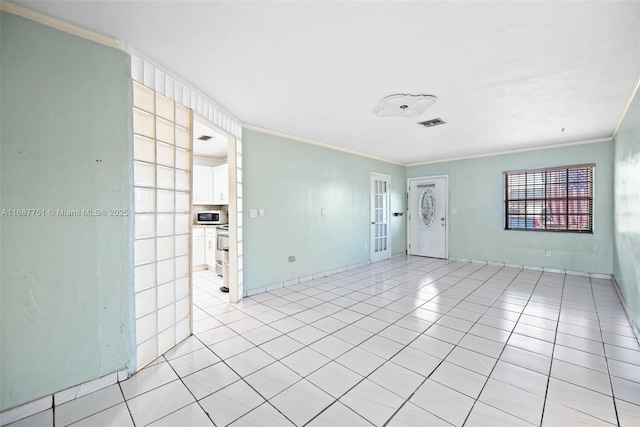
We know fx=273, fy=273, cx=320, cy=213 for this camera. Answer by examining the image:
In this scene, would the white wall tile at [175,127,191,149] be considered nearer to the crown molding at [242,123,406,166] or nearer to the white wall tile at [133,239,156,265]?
the white wall tile at [133,239,156,265]

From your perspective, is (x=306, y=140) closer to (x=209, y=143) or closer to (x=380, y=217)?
(x=209, y=143)

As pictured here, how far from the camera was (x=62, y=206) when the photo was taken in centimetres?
179

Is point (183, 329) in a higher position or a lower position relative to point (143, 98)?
lower

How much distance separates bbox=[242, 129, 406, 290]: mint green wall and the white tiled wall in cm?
131

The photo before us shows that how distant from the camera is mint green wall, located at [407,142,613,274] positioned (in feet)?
15.5

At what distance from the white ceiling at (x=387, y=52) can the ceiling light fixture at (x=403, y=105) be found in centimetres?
10

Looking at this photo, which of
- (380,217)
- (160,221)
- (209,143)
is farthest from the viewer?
(380,217)

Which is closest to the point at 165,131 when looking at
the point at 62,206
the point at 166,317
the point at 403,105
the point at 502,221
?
the point at 62,206

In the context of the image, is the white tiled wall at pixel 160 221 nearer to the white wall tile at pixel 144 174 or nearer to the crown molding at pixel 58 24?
the white wall tile at pixel 144 174

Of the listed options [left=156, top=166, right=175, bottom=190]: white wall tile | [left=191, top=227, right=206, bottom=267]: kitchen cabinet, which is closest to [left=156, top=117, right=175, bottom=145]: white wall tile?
[left=156, top=166, right=175, bottom=190]: white wall tile

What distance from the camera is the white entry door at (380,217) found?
627cm

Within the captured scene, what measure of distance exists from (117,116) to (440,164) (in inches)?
255

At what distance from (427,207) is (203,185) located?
537 centimetres

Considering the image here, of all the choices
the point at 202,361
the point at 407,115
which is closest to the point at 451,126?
the point at 407,115
